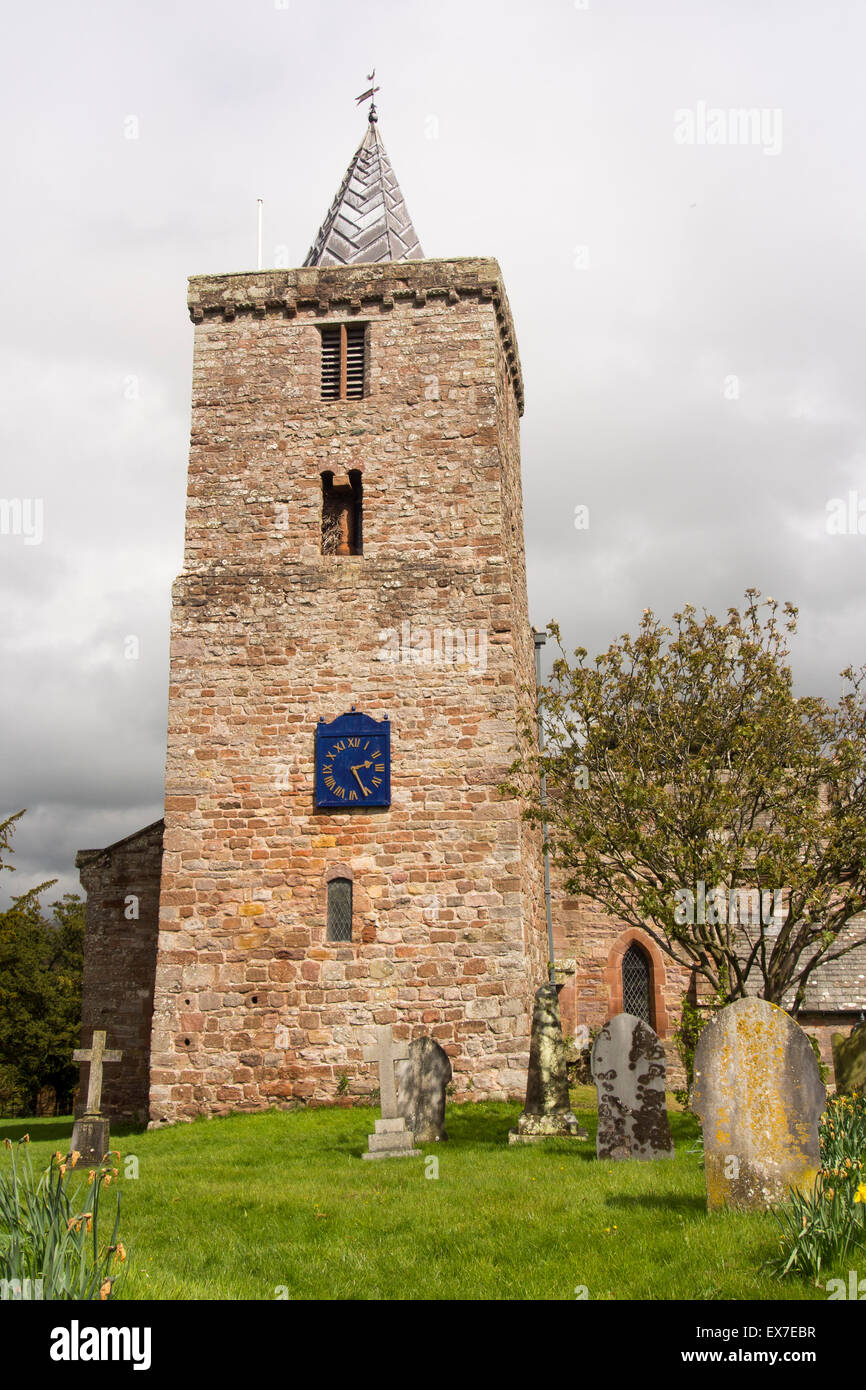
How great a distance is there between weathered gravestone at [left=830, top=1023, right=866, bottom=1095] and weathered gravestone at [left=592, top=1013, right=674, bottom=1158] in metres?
1.93

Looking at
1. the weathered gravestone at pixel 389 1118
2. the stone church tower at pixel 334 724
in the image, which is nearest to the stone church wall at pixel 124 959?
the stone church tower at pixel 334 724

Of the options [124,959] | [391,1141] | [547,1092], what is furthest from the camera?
[124,959]

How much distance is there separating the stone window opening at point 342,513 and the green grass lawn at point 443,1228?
32.0 feet

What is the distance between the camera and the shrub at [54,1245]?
4777 mm

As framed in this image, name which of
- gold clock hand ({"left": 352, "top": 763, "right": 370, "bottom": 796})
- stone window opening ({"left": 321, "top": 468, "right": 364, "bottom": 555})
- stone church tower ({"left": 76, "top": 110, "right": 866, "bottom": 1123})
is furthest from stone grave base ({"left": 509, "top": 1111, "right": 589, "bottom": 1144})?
stone window opening ({"left": 321, "top": 468, "right": 364, "bottom": 555})

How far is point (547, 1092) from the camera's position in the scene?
12.0 metres

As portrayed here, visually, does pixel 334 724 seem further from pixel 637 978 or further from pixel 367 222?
pixel 367 222

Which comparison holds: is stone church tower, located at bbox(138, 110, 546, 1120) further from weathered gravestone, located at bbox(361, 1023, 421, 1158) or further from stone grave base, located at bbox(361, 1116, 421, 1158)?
stone grave base, located at bbox(361, 1116, 421, 1158)

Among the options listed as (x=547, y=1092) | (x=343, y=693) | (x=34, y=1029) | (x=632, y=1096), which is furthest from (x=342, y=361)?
(x=34, y=1029)

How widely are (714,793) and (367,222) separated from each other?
16395 mm

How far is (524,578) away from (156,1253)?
14649 millimetres

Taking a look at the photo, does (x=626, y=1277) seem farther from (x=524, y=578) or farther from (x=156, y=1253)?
(x=524, y=578)

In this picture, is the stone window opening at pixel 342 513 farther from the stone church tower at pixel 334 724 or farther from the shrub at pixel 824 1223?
the shrub at pixel 824 1223

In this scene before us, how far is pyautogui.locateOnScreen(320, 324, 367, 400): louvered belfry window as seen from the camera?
60.7 ft
